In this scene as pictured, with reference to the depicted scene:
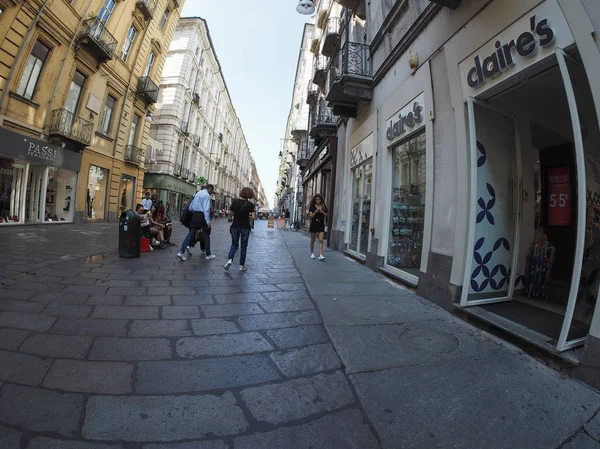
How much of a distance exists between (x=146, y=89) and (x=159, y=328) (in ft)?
64.2

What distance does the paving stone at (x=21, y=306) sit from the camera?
3078 mm

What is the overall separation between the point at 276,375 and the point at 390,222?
464 cm

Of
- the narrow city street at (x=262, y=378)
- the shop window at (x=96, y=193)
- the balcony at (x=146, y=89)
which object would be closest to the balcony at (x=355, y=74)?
the narrow city street at (x=262, y=378)

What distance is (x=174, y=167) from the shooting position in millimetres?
26531

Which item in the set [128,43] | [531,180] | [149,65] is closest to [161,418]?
[531,180]

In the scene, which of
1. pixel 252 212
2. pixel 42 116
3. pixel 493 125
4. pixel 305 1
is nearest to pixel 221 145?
pixel 42 116

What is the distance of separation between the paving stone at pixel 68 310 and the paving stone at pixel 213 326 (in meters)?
1.15

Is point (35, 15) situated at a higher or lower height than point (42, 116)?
higher

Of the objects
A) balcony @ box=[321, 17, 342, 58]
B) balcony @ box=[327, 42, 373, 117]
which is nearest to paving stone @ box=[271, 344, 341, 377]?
balcony @ box=[327, 42, 373, 117]

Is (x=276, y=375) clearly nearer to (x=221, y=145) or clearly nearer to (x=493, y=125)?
(x=493, y=125)

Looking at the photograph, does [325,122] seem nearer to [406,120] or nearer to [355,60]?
[355,60]

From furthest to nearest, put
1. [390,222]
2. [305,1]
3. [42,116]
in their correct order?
[42,116] < [305,1] < [390,222]

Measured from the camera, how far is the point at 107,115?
16.5 meters

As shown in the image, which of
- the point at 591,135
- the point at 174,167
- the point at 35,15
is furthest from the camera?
the point at 174,167
